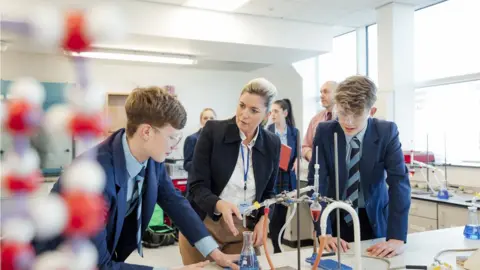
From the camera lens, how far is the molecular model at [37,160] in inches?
13.3

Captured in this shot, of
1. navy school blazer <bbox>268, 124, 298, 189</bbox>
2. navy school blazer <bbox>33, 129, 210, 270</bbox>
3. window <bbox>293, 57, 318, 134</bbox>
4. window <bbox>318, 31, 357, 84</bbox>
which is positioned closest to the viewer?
navy school blazer <bbox>33, 129, 210, 270</bbox>

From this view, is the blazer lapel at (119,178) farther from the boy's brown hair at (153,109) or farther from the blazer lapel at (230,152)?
the blazer lapel at (230,152)

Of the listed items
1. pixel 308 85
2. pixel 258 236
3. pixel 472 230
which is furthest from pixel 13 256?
pixel 308 85

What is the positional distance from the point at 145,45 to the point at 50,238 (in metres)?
4.59

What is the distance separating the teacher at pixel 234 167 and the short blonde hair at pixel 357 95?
310 millimetres

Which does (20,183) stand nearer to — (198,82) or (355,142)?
(355,142)

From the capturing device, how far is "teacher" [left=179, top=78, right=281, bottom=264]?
1.73m

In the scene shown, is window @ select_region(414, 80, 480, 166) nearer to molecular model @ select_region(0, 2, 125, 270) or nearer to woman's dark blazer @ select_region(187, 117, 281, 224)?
woman's dark blazer @ select_region(187, 117, 281, 224)

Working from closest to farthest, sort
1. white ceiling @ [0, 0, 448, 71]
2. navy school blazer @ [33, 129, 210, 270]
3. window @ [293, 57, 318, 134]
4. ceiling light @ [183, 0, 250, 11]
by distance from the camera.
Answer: navy school blazer @ [33, 129, 210, 270]
ceiling light @ [183, 0, 250, 11]
white ceiling @ [0, 0, 448, 71]
window @ [293, 57, 318, 134]

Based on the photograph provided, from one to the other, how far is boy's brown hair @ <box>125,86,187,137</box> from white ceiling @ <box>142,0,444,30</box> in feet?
10.8

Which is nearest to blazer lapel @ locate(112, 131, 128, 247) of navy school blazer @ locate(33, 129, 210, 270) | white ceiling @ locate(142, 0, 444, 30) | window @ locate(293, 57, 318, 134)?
navy school blazer @ locate(33, 129, 210, 270)

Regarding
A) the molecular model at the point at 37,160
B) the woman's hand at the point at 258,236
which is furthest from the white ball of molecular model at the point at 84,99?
the woman's hand at the point at 258,236

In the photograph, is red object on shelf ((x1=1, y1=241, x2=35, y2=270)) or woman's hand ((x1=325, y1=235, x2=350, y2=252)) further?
woman's hand ((x1=325, y1=235, x2=350, y2=252))

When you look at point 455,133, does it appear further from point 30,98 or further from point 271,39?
point 30,98
